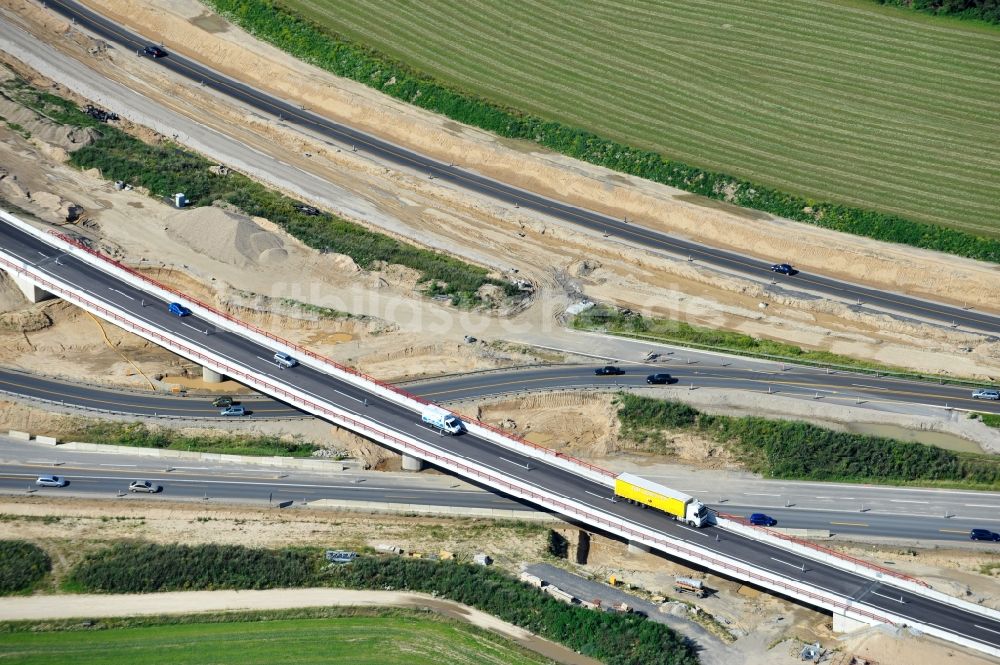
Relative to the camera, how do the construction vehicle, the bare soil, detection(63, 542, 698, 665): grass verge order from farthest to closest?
the bare soil → the construction vehicle → detection(63, 542, 698, 665): grass verge

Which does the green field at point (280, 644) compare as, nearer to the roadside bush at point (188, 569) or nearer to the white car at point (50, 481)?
the roadside bush at point (188, 569)

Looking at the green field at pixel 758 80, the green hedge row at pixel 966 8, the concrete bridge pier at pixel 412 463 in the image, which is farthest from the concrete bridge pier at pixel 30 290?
the green hedge row at pixel 966 8

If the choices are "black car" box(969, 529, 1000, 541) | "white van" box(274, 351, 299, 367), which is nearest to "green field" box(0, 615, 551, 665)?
"white van" box(274, 351, 299, 367)

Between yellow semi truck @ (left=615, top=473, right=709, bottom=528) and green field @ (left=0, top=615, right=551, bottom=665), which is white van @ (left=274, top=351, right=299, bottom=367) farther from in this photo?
yellow semi truck @ (left=615, top=473, right=709, bottom=528)

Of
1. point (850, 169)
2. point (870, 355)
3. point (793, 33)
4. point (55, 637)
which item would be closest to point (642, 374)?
point (870, 355)

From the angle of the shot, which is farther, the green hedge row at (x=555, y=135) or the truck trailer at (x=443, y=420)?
the green hedge row at (x=555, y=135)

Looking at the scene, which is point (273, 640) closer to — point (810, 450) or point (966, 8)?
point (810, 450)
